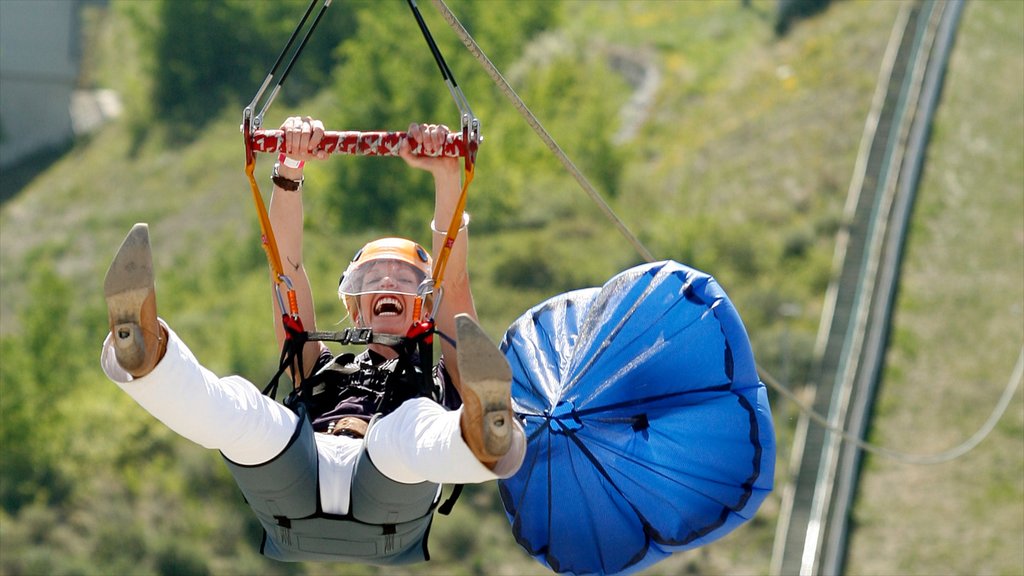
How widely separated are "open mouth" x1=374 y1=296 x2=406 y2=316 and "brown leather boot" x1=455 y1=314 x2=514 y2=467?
1.34 m

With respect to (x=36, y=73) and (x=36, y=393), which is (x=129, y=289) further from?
(x=36, y=73)

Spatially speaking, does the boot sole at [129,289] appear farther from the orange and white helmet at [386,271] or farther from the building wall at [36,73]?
the building wall at [36,73]

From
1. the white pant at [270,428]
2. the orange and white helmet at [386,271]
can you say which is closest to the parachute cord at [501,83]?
the orange and white helmet at [386,271]

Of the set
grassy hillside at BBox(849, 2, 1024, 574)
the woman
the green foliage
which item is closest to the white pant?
the woman

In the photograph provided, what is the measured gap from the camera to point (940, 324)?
22.2 meters

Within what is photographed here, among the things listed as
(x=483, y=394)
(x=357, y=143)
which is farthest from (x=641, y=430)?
(x=483, y=394)

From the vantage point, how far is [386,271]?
17.1 ft

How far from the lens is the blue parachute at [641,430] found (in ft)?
17.7

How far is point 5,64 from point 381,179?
35.2 feet

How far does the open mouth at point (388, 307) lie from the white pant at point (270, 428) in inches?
28.5

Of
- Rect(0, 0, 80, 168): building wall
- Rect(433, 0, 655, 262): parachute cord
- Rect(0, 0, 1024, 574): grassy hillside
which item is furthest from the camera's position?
Rect(0, 0, 80, 168): building wall

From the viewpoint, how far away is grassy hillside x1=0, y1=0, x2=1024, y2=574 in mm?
21656

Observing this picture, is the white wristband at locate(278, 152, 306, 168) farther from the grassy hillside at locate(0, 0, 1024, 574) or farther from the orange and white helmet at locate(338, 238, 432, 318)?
the grassy hillside at locate(0, 0, 1024, 574)

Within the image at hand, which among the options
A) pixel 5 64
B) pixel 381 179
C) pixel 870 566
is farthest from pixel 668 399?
pixel 381 179
